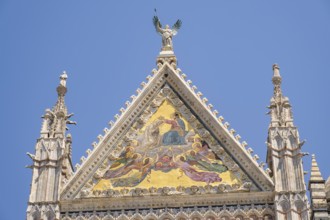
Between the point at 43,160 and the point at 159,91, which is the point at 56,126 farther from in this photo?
the point at 159,91

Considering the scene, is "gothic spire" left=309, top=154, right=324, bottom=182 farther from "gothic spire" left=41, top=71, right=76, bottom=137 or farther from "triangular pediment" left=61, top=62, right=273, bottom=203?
"gothic spire" left=41, top=71, right=76, bottom=137

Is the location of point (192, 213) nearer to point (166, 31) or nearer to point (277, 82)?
point (277, 82)

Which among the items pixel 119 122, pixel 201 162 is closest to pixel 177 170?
pixel 201 162

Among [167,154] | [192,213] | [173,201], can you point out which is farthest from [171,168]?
[192,213]

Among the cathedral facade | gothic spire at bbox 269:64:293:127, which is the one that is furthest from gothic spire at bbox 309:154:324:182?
gothic spire at bbox 269:64:293:127

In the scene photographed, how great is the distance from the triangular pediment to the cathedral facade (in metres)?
0.02

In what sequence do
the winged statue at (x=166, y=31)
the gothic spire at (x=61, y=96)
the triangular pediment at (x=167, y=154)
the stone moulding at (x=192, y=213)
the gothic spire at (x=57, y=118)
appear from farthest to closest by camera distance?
the winged statue at (x=166, y=31) < the gothic spire at (x=61, y=96) < the gothic spire at (x=57, y=118) < the triangular pediment at (x=167, y=154) < the stone moulding at (x=192, y=213)

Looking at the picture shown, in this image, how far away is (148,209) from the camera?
17828mm

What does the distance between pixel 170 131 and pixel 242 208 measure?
258cm

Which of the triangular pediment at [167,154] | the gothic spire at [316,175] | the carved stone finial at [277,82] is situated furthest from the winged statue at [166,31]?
the gothic spire at [316,175]

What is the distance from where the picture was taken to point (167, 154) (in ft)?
61.8

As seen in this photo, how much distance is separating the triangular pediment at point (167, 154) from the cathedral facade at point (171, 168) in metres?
0.02

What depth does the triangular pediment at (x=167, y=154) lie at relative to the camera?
715 inches

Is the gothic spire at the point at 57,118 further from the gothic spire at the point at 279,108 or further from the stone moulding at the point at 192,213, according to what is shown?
the gothic spire at the point at 279,108
